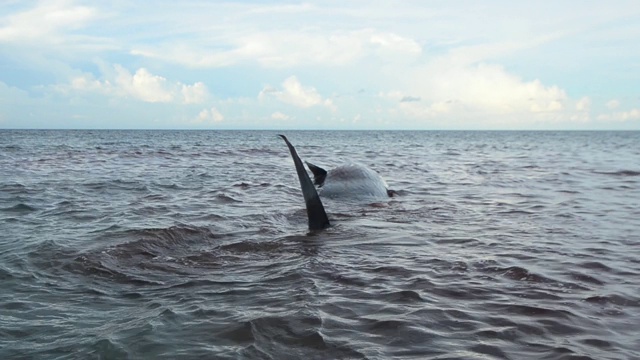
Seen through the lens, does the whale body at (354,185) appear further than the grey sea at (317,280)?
Yes

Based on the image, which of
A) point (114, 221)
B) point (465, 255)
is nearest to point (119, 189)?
point (114, 221)

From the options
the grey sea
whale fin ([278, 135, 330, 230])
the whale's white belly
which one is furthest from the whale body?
whale fin ([278, 135, 330, 230])

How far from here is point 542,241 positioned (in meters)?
7.66

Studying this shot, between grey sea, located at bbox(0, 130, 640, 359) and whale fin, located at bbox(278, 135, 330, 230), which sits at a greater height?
whale fin, located at bbox(278, 135, 330, 230)

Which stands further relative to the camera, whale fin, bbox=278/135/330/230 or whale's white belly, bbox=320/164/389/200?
whale's white belly, bbox=320/164/389/200

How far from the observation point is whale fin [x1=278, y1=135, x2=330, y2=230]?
733 cm

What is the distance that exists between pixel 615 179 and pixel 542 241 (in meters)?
11.3

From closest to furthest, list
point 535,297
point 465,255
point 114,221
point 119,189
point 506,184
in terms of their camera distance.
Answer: point 535,297, point 465,255, point 114,221, point 119,189, point 506,184

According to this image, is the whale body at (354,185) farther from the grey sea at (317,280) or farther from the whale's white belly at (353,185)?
the grey sea at (317,280)

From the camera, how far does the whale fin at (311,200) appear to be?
733 cm

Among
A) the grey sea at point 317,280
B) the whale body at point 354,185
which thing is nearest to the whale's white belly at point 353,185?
the whale body at point 354,185

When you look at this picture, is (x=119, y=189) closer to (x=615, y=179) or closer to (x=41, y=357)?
(x=41, y=357)

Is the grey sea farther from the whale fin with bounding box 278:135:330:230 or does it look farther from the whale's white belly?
the whale's white belly

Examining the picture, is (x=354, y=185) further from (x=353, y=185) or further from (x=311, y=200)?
(x=311, y=200)
